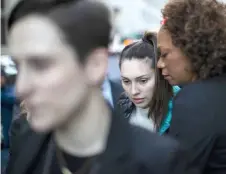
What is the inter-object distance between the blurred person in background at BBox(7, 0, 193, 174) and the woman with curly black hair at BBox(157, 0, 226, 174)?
46 centimetres

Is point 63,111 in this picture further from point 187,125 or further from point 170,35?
point 170,35

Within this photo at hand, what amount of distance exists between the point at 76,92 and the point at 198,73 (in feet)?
2.89

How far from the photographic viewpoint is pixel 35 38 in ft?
3.36

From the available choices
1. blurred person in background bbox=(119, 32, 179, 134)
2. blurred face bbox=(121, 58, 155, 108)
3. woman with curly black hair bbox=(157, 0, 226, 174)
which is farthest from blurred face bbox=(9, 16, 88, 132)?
blurred face bbox=(121, 58, 155, 108)

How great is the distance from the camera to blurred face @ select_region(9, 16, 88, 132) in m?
1.02

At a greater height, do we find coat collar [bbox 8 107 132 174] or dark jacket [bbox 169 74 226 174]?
coat collar [bbox 8 107 132 174]

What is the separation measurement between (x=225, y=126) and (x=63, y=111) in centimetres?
81

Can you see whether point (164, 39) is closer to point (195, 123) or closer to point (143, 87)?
point (195, 123)

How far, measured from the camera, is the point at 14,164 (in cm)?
133

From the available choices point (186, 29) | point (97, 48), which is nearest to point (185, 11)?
point (186, 29)

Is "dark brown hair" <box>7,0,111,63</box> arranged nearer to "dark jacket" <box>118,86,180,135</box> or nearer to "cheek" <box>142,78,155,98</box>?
"dark jacket" <box>118,86,180,135</box>

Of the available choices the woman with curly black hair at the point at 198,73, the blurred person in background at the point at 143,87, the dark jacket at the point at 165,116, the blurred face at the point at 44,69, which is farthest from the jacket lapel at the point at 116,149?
the blurred person in background at the point at 143,87

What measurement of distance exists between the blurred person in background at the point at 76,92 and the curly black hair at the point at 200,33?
70 centimetres

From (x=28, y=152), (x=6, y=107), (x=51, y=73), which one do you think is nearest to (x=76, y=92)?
(x=51, y=73)
